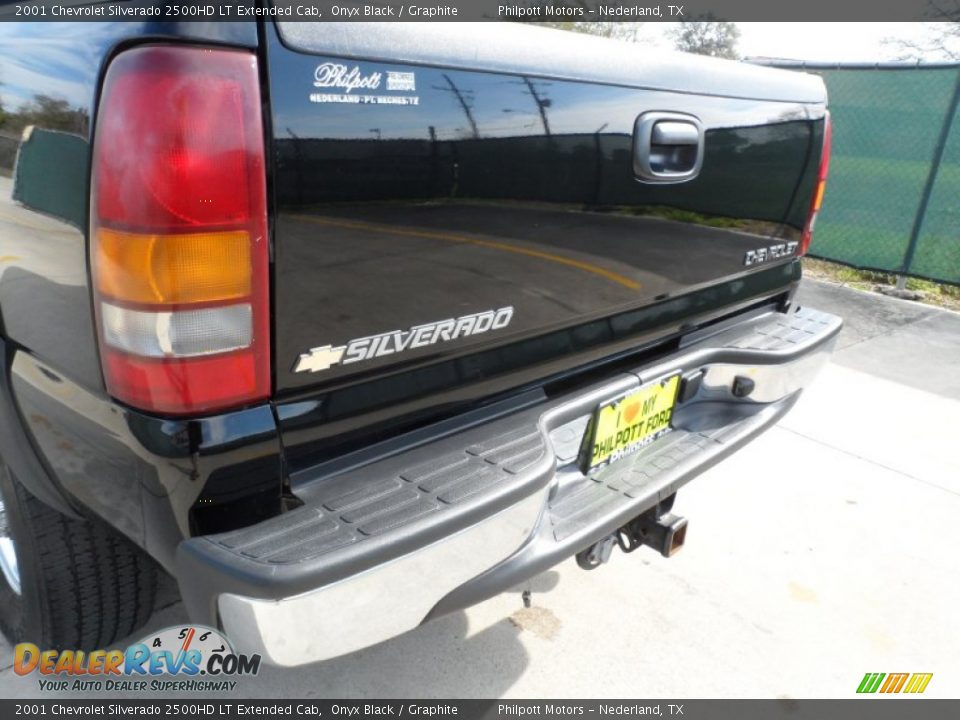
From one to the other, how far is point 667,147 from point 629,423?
0.72 metres

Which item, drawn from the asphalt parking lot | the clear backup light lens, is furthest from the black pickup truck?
the asphalt parking lot

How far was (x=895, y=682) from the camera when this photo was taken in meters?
2.20

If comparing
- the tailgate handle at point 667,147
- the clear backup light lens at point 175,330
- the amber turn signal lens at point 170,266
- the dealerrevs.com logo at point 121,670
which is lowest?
the dealerrevs.com logo at point 121,670

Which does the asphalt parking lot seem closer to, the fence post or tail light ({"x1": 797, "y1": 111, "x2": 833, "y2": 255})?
tail light ({"x1": 797, "y1": 111, "x2": 833, "y2": 255})

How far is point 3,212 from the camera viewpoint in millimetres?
1501

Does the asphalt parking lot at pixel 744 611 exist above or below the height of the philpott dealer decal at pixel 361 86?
below

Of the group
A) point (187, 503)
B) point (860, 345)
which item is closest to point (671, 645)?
point (187, 503)

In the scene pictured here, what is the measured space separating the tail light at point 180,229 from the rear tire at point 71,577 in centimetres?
65

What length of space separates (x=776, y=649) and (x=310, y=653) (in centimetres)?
164

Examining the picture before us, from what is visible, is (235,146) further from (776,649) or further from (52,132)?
(776,649)

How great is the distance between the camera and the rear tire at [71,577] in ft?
5.74

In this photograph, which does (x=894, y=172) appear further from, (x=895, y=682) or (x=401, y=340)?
(x=401, y=340)

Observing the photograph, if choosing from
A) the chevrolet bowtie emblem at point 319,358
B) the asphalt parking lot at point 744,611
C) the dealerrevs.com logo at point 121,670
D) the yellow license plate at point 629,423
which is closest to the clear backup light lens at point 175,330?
the chevrolet bowtie emblem at point 319,358

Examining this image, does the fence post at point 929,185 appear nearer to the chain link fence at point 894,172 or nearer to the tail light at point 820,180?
the chain link fence at point 894,172
